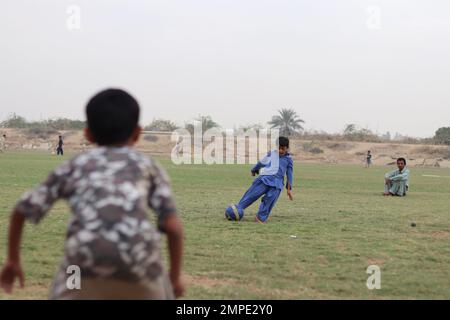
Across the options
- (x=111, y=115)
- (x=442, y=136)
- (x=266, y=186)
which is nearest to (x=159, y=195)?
(x=111, y=115)

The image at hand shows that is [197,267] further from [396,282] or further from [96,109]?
[96,109]

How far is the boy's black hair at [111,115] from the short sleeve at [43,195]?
0.83 feet

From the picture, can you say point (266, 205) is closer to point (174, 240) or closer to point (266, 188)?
point (266, 188)

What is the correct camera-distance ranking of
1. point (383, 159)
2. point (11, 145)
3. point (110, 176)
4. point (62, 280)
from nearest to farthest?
point (110, 176) → point (62, 280) → point (383, 159) → point (11, 145)

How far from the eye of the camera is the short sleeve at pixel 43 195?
3350 mm

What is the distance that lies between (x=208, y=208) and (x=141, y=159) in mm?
11350

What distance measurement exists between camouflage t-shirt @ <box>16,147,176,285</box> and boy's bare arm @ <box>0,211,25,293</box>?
0.07 m

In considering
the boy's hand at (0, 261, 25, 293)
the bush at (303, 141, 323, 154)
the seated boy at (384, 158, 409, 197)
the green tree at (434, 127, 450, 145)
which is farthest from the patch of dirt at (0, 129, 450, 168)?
the boy's hand at (0, 261, 25, 293)

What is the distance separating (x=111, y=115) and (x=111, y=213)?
20.5 inches

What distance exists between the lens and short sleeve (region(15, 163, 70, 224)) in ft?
11.0

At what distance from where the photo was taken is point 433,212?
50.9 ft

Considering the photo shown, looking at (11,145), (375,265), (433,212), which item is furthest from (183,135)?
(375,265)

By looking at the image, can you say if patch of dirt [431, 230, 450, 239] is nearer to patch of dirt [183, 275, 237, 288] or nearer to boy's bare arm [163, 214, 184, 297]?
patch of dirt [183, 275, 237, 288]

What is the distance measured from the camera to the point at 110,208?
324 cm
